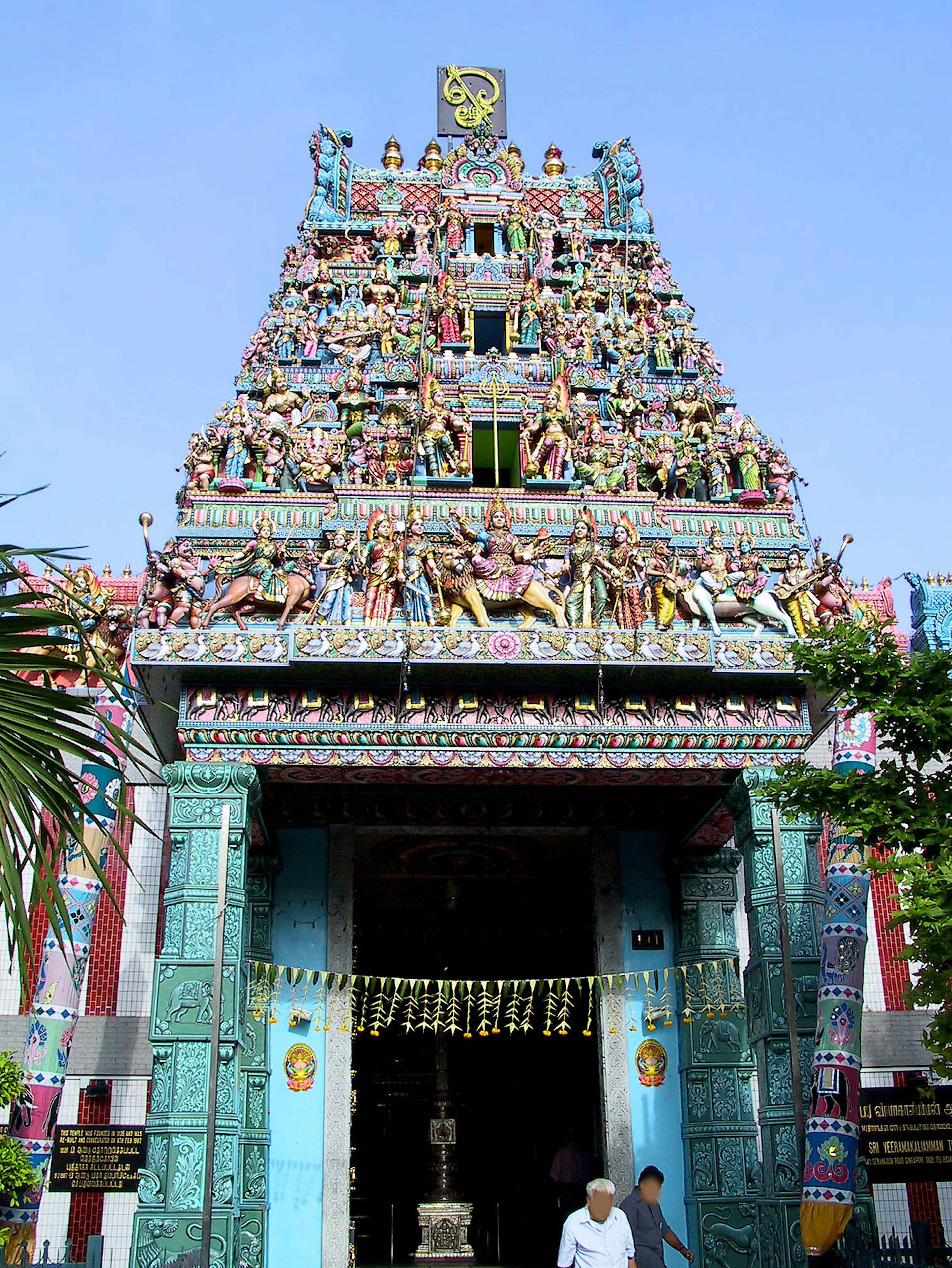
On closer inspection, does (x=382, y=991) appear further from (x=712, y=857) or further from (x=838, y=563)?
(x=838, y=563)

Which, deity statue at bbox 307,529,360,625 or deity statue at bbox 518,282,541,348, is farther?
deity statue at bbox 518,282,541,348

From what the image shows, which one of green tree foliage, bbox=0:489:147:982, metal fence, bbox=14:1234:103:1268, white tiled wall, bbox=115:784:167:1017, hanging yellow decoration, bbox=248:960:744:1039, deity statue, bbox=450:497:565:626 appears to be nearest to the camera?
green tree foliage, bbox=0:489:147:982

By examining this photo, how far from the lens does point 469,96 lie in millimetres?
23312

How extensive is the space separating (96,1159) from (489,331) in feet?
40.6

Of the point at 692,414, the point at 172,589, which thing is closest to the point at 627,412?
the point at 692,414

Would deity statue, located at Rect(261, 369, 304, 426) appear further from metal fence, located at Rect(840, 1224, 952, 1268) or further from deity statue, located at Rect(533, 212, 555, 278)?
Answer: metal fence, located at Rect(840, 1224, 952, 1268)

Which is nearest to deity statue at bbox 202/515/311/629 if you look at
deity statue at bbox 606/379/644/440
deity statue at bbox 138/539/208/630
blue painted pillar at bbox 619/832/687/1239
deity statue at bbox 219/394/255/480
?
deity statue at bbox 138/539/208/630

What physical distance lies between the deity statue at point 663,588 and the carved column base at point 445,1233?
8567 millimetres

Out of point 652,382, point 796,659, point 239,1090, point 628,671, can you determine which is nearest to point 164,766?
point 239,1090

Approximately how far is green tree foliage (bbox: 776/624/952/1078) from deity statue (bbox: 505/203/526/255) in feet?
32.5

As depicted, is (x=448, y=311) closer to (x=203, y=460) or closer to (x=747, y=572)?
(x=203, y=460)

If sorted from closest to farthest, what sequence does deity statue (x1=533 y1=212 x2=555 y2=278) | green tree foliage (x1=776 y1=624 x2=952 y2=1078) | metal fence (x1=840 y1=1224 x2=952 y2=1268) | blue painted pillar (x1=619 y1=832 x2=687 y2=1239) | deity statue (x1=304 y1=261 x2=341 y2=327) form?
metal fence (x1=840 y1=1224 x2=952 y2=1268) → green tree foliage (x1=776 y1=624 x2=952 y2=1078) → blue painted pillar (x1=619 y1=832 x2=687 y2=1239) → deity statue (x1=304 y1=261 x2=341 y2=327) → deity statue (x1=533 y1=212 x2=555 y2=278)

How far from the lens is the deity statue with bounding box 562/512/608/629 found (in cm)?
1477

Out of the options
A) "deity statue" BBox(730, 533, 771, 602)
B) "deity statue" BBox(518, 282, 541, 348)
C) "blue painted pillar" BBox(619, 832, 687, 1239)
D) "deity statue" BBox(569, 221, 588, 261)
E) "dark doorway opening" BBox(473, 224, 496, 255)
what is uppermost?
"dark doorway opening" BBox(473, 224, 496, 255)
